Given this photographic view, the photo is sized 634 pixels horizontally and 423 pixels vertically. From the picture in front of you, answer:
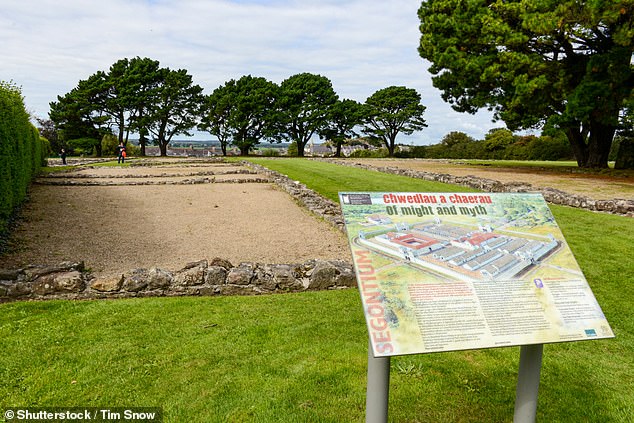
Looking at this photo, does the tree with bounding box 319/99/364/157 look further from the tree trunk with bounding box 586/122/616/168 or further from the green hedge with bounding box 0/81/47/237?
the green hedge with bounding box 0/81/47/237

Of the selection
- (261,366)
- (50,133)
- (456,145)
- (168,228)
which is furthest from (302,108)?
(261,366)

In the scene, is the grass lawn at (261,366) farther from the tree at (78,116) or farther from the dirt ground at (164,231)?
the tree at (78,116)

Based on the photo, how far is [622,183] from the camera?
16.2 metres

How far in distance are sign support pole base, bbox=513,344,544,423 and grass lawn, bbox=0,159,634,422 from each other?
609 millimetres

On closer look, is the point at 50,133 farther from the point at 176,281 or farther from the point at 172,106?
the point at 176,281

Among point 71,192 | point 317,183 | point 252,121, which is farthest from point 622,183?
point 252,121

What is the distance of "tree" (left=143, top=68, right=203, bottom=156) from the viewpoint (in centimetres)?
4766

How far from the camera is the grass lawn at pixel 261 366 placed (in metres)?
3.29

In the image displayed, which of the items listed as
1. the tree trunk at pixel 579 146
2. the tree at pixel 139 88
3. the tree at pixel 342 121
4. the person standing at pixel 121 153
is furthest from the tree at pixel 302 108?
the tree trunk at pixel 579 146

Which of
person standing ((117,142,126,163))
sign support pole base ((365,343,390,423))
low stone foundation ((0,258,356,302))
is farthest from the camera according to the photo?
person standing ((117,142,126,163))

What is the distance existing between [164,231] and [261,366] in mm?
6325

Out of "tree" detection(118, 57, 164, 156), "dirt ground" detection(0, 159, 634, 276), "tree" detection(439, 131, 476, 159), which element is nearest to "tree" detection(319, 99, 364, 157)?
"tree" detection(439, 131, 476, 159)

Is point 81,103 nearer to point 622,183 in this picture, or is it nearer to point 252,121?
point 252,121

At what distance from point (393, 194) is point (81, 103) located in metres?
49.9
